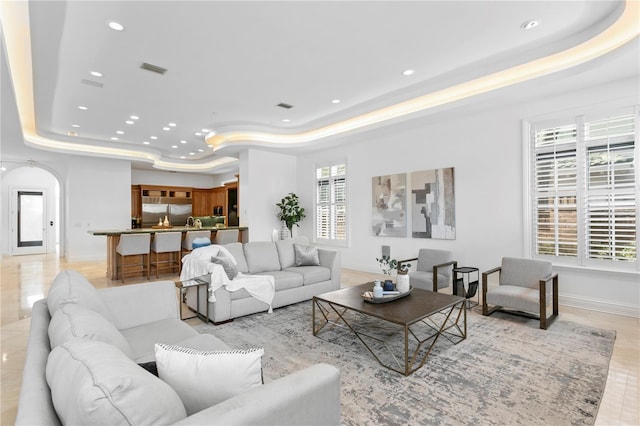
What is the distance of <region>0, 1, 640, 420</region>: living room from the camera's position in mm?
4273

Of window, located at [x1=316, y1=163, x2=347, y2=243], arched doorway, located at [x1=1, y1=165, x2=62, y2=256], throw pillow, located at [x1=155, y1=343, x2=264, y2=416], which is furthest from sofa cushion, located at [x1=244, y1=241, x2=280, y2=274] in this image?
arched doorway, located at [x1=1, y1=165, x2=62, y2=256]

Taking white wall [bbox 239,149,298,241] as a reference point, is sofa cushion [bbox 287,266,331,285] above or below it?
below

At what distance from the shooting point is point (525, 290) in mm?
4055

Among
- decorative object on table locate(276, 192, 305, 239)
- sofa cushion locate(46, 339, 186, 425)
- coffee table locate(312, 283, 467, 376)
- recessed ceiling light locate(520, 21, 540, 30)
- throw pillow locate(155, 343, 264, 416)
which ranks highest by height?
recessed ceiling light locate(520, 21, 540, 30)

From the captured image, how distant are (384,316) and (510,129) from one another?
394 cm

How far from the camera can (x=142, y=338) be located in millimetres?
2318

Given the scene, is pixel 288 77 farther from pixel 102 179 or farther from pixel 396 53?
pixel 102 179

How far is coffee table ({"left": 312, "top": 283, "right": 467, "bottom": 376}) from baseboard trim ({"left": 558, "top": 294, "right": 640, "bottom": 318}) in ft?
5.97

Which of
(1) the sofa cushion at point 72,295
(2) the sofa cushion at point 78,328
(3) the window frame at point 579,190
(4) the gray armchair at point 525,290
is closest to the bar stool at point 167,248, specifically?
(1) the sofa cushion at point 72,295

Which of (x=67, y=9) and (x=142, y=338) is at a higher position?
(x=67, y=9)

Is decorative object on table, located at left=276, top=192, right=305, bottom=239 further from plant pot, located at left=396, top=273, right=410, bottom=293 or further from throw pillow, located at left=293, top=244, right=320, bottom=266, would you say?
plant pot, located at left=396, top=273, right=410, bottom=293

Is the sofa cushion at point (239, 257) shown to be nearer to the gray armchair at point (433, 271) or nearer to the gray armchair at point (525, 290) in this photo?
the gray armchair at point (433, 271)

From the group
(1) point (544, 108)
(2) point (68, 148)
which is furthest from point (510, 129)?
(2) point (68, 148)

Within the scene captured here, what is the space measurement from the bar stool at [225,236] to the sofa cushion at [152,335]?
5073 mm
